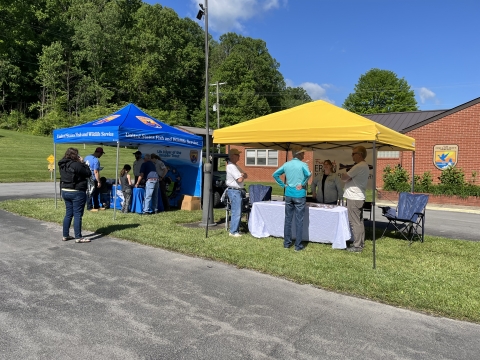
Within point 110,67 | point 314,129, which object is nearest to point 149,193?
point 314,129

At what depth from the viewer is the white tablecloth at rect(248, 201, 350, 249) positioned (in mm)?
7098

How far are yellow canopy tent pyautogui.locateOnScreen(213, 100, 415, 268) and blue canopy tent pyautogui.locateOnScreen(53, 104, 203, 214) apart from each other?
2.65 m

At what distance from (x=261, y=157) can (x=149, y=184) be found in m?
18.1

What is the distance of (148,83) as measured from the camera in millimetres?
61719

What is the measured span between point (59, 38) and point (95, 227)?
5712 centimetres

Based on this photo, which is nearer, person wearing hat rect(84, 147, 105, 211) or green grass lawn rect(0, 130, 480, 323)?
green grass lawn rect(0, 130, 480, 323)

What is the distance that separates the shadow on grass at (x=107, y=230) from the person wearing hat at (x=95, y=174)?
8.03 ft

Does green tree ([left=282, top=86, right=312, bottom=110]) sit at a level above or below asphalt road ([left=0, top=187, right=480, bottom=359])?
above

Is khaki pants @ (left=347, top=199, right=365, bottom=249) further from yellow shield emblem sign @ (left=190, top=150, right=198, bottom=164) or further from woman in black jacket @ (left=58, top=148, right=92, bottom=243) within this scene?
yellow shield emblem sign @ (left=190, top=150, right=198, bottom=164)

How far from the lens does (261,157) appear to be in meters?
27.9

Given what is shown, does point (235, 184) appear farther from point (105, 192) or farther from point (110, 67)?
point (110, 67)

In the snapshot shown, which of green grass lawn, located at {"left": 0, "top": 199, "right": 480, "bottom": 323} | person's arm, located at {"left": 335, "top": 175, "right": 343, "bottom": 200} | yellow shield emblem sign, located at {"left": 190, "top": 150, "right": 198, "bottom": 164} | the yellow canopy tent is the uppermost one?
the yellow canopy tent

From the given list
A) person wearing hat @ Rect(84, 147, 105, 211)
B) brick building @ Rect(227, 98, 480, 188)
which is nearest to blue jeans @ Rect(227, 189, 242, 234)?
person wearing hat @ Rect(84, 147, 105, 211)

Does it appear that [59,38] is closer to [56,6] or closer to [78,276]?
[56,6]
